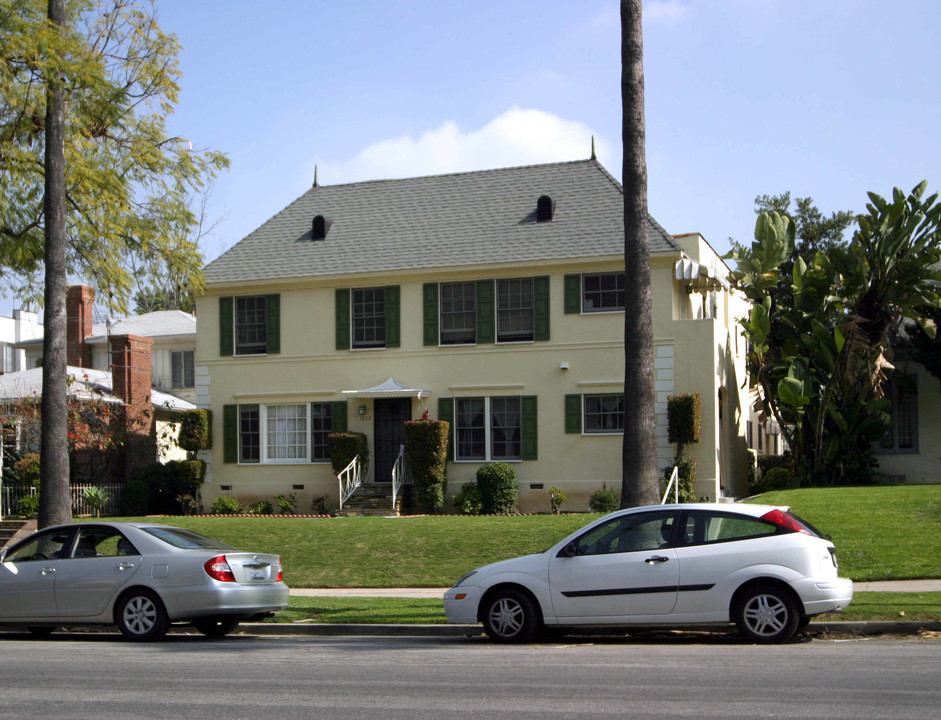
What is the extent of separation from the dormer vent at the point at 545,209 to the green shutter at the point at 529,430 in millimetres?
4666

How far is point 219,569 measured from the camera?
12664 millimetres

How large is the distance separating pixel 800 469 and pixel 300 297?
530 inches

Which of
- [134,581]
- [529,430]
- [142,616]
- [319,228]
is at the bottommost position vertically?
[142,616]

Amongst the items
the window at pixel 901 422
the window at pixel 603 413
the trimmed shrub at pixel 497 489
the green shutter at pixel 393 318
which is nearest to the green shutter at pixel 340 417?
the green shutter at pixel 393 318

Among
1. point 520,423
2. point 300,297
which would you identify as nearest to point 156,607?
point 520,423

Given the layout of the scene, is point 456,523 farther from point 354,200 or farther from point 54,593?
point 354,200

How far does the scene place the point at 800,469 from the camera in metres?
26.7

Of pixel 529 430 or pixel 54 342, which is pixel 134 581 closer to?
pixel 54 342

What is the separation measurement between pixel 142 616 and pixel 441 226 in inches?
713

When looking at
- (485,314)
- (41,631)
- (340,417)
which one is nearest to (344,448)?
(340,417)

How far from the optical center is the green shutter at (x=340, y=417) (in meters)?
28.5

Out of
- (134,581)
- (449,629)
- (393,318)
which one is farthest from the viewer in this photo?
(393,318)

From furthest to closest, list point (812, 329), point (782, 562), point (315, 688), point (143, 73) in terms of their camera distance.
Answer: point (812, 329), point (143, 73), point (782, 562), point (315, 688)

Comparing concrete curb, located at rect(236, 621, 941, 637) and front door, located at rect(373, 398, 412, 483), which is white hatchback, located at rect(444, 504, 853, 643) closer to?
concrete curb, located at rect(236, 621, 941, 637)
